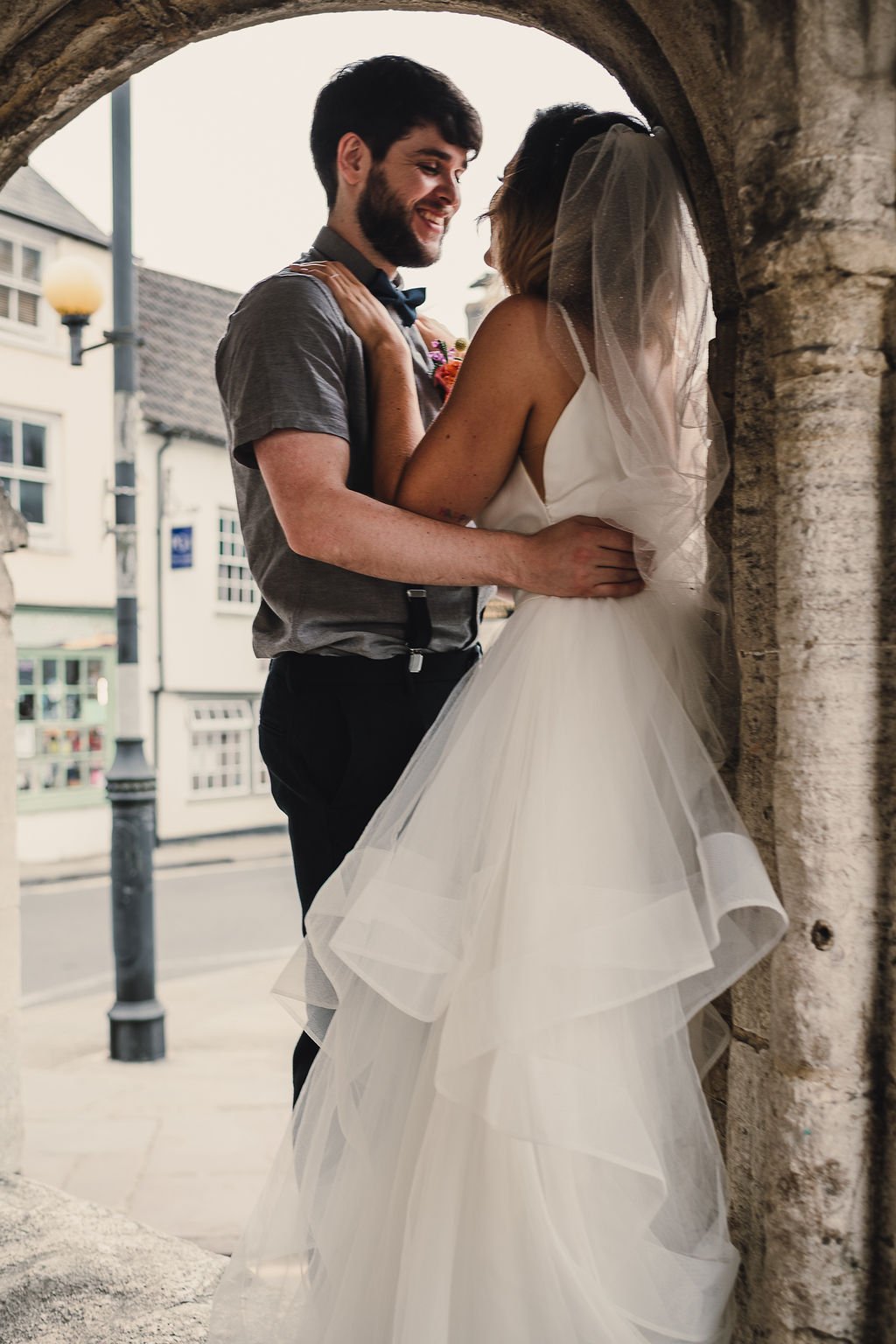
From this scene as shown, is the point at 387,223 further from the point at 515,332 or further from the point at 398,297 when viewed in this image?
the point at 515,332

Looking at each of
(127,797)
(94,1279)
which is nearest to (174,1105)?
(127,797)

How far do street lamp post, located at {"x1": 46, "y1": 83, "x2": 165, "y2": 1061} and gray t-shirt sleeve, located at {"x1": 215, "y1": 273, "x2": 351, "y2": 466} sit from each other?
3.57 metres

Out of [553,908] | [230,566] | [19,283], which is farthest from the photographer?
[230,566]

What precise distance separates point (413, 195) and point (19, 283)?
1015 cm

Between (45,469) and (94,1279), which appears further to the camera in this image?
(45,469)

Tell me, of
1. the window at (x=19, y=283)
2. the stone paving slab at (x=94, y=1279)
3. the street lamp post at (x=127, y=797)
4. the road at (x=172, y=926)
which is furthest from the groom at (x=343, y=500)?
the window at (x=19, y=283)

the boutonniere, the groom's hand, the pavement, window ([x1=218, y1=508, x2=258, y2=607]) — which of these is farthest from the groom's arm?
window ([x1=218, y1=508, x2=258, y2=607])

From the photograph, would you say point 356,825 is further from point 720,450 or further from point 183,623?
point 183,623

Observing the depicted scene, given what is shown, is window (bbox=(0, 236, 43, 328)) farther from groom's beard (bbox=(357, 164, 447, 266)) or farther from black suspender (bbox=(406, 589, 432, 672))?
black suspender (bbox=(406, 589, 432, 672))

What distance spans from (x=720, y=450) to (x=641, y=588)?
0.21 m

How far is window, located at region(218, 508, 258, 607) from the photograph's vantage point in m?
13.0

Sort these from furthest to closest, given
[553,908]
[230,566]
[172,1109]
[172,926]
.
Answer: [230,566], [172,926], [172,1109], [553,908]

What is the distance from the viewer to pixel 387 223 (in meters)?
1.98

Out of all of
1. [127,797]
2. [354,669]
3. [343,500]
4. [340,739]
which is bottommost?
[127,797]
